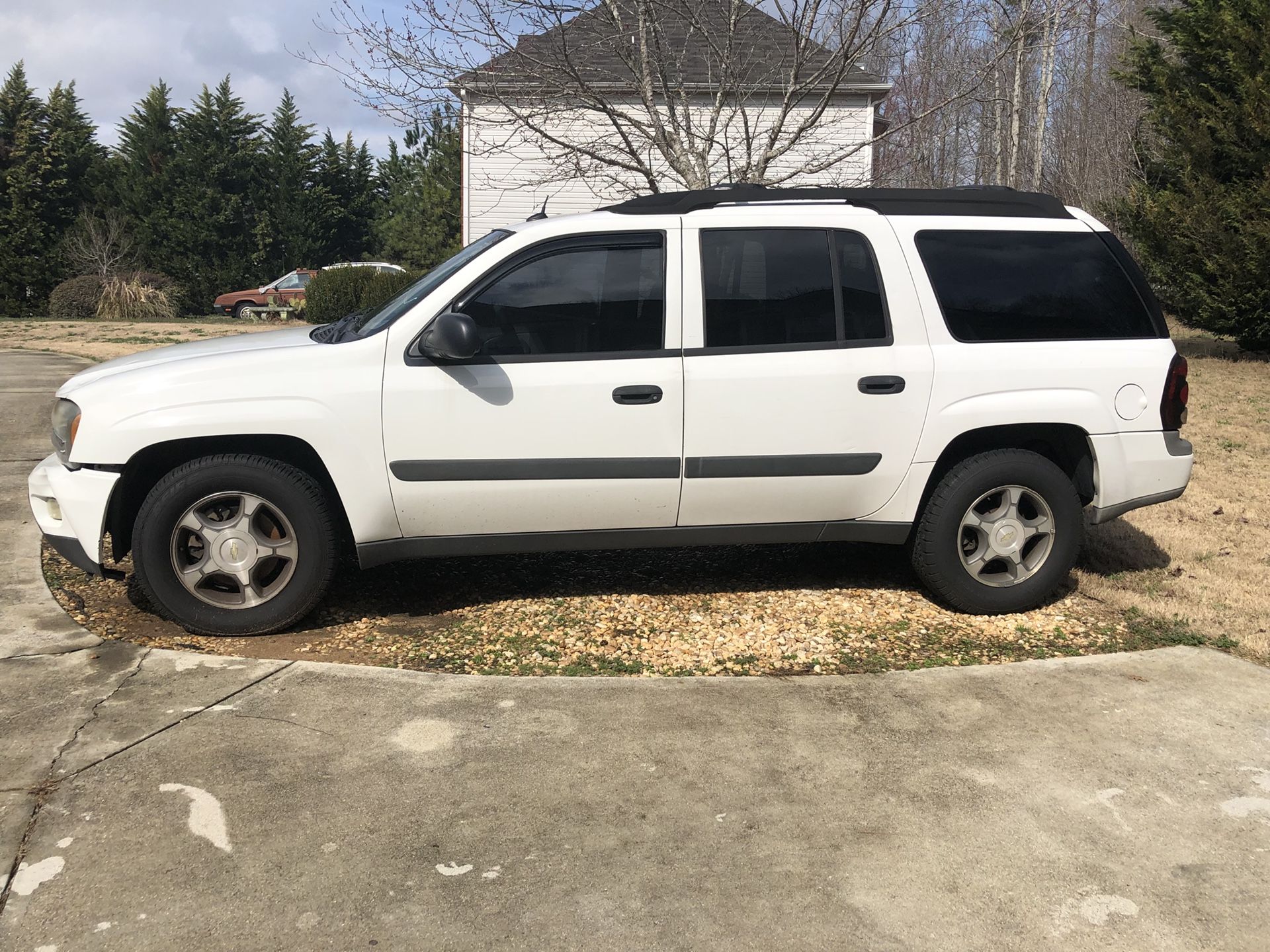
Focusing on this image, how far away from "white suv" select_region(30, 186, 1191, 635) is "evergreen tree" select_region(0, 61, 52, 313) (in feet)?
85.7

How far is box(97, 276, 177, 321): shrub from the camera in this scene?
85.2 ft

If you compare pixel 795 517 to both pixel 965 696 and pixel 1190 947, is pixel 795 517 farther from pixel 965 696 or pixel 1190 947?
pixel 1190 947

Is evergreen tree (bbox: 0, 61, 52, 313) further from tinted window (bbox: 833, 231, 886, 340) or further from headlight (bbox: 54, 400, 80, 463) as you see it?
tinted window (bbox: 833, 231, 886, 340)

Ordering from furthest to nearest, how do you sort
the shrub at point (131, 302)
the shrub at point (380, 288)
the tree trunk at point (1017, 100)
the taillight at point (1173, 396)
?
1. the shrub at point (131, 302)
2. the shrub at point (380, 288)
3. the tree trunk at point (1017, 100)
4. the taillight at point (1173, 396)

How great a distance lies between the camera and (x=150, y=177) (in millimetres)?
29984

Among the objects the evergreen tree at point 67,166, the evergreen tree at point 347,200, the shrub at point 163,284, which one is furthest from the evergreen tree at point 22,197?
the evergreen tree at point 347,200

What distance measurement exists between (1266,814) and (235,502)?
3889 mm

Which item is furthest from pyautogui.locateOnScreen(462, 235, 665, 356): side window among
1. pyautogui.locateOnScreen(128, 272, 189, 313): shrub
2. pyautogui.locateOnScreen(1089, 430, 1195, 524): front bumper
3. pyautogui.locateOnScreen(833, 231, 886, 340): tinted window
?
pyautogui.locateOnScreen(128, 272, 189, 313): shrub

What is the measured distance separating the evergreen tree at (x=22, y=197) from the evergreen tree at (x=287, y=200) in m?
5.88

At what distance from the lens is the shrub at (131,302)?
1022 inches

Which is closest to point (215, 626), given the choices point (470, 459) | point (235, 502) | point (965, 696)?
point (235, 502)

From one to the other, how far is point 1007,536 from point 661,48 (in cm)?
623

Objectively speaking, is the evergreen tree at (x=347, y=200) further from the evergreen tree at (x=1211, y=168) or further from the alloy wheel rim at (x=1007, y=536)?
the alloy wheel rim at (x=1007, y=536)

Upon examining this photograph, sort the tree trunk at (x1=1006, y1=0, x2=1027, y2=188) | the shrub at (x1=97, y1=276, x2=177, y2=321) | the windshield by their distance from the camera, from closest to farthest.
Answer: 1. the windshield
2. the tree trunk at (x1=1006, y1=0, x2=1027, y2=188)
3. the shrub at (x1=97, y1=276, x2=177, y2=321)
